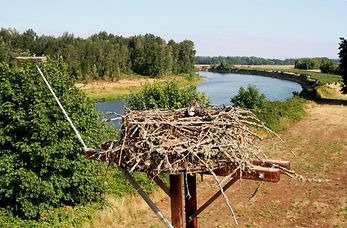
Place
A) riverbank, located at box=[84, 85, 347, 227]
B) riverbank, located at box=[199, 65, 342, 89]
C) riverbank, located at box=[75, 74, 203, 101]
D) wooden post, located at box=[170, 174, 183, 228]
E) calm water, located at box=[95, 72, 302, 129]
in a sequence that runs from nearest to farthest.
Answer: wooden post, located at box=[170, 174, 183, 228]
riverbank, located at box=[84, 85, 347, 227]
calm water, located at box=[95, 72, 302, 129]
riverbank, located at box=[75, 74, 203, 101]
riverbank, located at box=[199, 65, 342, 89]

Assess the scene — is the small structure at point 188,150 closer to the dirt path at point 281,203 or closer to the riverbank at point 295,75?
the dirt path at point 281,203

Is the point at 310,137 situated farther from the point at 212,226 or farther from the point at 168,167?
the point at 168,167

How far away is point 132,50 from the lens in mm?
94312

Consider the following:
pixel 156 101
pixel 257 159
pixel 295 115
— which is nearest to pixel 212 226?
pixel 156 101

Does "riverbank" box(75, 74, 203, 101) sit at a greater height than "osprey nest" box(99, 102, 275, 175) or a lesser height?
lesser

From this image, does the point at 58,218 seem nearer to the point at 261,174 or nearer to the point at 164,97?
the point at 164,97

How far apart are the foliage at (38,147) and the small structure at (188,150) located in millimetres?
7146

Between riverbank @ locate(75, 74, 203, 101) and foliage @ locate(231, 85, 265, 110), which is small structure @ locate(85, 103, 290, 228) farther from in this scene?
riverbank @ locate(75, 74, 203, 101)

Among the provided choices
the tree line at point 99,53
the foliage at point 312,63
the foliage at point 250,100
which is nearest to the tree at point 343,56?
the foliage at point 250,100

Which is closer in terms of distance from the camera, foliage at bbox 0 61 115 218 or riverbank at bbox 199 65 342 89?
foliage at bbox 0 61 115 218

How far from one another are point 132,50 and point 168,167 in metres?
91.9

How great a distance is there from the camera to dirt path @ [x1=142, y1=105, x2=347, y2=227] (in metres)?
14.5

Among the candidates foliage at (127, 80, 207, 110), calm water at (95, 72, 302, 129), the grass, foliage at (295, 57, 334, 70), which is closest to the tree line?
calm water at (95, 72, 302, 129)

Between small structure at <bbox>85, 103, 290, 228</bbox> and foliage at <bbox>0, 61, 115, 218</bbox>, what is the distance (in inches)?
281
